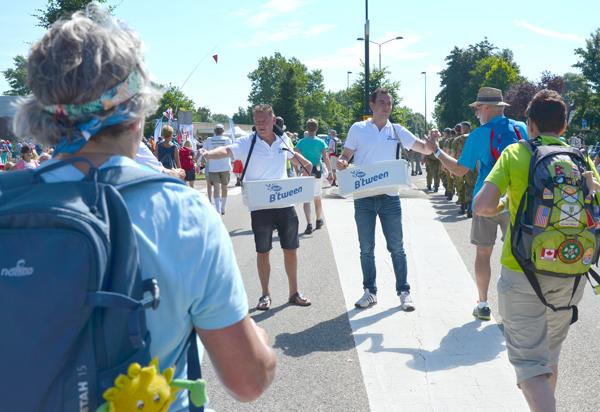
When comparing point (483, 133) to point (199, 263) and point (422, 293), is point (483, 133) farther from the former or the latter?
point (199, 263)

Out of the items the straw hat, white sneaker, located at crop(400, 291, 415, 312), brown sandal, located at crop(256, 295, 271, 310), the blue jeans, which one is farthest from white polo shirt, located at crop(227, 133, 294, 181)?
the straw hat

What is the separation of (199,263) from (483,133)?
14.2 ft

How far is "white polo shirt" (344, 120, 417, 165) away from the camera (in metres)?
6.35

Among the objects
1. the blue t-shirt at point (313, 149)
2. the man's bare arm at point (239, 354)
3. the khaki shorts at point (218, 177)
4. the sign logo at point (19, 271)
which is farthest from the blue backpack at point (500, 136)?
the khaki shorts at point (218, 177)

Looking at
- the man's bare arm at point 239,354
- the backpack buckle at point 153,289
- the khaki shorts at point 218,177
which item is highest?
the backpack buckle at point 153,289

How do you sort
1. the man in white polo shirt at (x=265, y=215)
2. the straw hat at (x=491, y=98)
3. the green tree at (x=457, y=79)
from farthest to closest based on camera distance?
1. the green tree at (x=457, y=79)
2. the man in white polo shirt at (x=265, y=215)
3. the straw hat at (x=491, y=98)

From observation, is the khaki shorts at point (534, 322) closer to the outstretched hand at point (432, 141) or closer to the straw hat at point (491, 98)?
the straw hat at point (491, 98)

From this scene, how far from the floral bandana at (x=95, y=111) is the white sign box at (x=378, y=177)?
4.73 meters

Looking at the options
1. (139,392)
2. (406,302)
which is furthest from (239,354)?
(406,302)

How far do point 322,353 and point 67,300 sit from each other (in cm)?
396

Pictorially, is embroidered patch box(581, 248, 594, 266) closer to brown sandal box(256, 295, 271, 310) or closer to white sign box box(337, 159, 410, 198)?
white sign box box(337, 159, 410, 198)

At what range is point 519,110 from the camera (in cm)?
4778

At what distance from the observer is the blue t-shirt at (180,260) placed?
4.54ft

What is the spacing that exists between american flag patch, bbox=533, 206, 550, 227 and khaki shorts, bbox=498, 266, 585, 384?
29 centimetres
